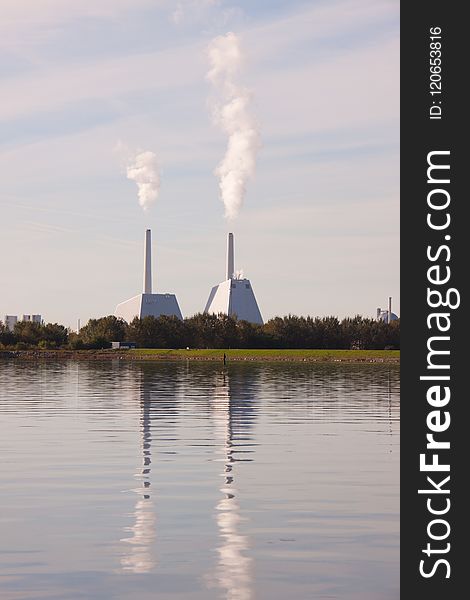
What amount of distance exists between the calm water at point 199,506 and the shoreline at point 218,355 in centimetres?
11792

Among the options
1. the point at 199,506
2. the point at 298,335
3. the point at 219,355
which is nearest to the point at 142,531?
the point at 199,506

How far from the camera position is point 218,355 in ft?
563

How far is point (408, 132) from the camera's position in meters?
15.5

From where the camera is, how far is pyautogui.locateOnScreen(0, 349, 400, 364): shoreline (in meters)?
164

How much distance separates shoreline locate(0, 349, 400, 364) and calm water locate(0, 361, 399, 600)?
387 ft

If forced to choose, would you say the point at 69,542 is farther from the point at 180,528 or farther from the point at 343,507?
the point at 343,507

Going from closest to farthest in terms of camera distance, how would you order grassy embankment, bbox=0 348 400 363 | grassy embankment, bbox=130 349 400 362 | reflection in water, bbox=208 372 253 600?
reflection in water, bbox=208 372 253 600, grassy embankment, bbox=130 349 400 362, grassy embankment, bbox=0 348 400 363

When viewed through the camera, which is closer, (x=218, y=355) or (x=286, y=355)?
(x=286, y=355)

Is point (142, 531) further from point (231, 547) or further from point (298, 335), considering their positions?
point (298, 335)

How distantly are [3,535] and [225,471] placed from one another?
9082mm

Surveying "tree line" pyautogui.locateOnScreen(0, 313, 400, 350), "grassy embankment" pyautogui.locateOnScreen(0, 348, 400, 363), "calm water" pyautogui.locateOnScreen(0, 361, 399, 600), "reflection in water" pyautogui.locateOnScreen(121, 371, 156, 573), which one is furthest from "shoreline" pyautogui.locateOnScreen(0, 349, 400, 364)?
"reflection in water" pyautogui.locateOnScreen(121, 371, 156, 573)

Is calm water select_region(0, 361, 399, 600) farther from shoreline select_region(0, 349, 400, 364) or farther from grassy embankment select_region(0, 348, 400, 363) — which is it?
grassy embankment select_region(0, 348, 400, 363)

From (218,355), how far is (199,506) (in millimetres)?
148425

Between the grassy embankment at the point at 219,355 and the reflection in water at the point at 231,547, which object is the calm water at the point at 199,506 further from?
the grassy embankment at the point at 219,355
